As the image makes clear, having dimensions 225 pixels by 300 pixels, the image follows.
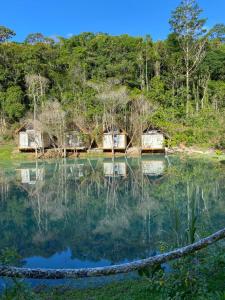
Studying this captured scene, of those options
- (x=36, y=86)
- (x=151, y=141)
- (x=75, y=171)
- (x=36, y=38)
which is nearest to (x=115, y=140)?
(x=151, y=141)

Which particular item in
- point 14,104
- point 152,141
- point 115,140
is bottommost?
point 152,141

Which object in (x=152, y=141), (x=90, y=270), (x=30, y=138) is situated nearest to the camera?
(x=90, y=270)

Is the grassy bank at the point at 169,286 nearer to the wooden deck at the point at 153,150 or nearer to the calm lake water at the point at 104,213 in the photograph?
the calm lake water at the point at 104,213

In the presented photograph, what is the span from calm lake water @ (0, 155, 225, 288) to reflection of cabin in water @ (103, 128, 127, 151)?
8683mm

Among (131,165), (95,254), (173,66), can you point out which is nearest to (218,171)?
(131,165)

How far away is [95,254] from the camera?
274 inches

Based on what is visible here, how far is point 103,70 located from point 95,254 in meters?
28.6

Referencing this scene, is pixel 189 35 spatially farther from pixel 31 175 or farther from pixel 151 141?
pixel 31 175

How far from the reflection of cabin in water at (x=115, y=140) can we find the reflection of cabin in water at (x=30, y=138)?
5.16 m

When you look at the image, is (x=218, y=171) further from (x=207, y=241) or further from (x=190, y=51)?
(x=190, y=51)

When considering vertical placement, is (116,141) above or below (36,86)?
below

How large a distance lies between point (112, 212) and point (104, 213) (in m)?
0.25

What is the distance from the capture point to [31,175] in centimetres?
1823

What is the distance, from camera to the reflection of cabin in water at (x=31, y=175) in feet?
53.9
